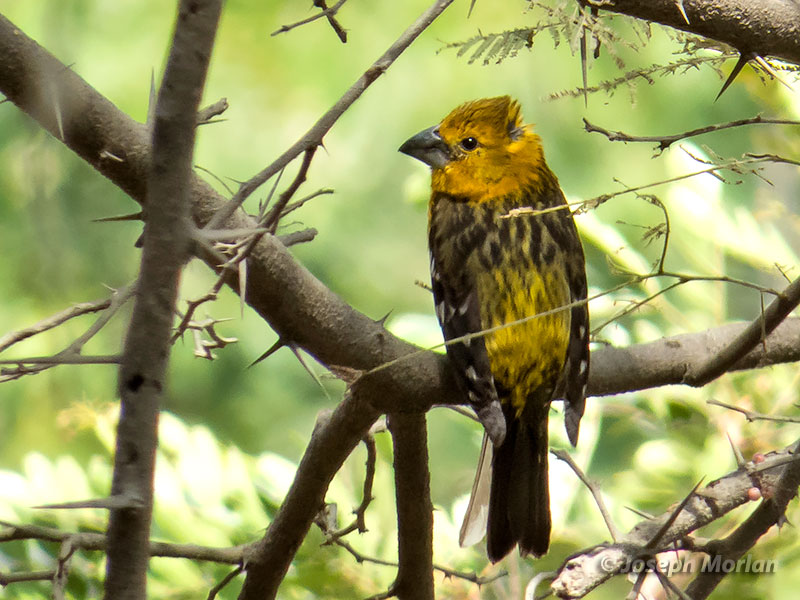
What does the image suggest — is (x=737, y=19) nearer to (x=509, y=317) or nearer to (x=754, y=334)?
(x=754, y=334)

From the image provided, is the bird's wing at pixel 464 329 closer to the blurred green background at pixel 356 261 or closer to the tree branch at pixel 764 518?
the blurred green background at pixel 356 261

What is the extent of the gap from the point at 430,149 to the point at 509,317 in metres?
0.72

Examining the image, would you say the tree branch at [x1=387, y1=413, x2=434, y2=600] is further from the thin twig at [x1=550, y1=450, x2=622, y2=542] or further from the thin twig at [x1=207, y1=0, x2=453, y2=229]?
the thin twig at [x1=207, y1=0, x2=453, y2=229]

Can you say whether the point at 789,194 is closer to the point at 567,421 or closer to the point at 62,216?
the point at 567,421

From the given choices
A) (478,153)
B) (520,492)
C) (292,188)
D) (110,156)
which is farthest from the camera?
(478,153)

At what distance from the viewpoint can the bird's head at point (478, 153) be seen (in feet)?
9.43

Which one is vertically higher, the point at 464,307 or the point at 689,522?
the point at 464,307

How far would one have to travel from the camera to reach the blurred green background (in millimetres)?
2682

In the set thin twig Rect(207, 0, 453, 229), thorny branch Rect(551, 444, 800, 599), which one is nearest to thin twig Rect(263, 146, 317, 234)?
thin twig Rect(207, 0, 453, 229)

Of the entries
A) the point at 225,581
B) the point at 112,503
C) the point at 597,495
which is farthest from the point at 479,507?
the point at 112,503

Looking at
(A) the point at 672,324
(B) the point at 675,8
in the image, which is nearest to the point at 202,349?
(B) the point at 675,8

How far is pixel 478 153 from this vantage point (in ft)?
9.52

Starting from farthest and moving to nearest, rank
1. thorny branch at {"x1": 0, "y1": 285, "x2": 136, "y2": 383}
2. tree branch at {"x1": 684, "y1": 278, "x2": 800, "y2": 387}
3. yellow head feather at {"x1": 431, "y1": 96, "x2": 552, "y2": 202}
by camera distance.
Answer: yellow head feather at {"x1": 431, "y1": 96, "x2": 552, "y2": 202} → tree branch at {"x1": 684, "y1": 278, "x2": 800, "y2": 387} → thorny branch at {"x1": 0, "y1": 285, "x2": 136, "y2": 383}

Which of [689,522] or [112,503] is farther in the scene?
[689,522]
